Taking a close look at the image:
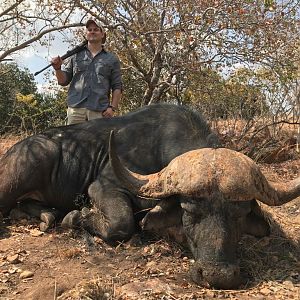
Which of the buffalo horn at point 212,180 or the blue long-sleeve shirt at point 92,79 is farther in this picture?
the blue long-sleeve shirt at point 92,79

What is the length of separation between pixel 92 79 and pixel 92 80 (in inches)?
0.6

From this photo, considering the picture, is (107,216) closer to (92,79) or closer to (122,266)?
(122,266)

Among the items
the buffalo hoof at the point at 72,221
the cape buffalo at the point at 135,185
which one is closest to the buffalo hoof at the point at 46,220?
the cape buffalo at the point at 135,185

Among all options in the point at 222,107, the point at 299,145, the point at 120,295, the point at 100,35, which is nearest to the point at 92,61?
the point at 100,35

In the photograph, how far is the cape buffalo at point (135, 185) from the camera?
3.72 m

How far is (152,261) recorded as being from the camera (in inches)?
168

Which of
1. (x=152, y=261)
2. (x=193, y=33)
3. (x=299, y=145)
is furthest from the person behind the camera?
(x=299, y=145)

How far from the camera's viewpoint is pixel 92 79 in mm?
6527

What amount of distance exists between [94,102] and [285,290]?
3.79 metres

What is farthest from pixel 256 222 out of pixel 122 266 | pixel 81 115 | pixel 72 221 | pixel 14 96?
pixel 14 96

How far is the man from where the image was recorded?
6457 millimetres

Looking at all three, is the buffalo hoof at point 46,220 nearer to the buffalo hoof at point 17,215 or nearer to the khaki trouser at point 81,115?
the buffalo hoof at point 17,215

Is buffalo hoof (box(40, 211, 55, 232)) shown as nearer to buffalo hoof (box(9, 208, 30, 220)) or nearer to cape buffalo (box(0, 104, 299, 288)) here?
cape buffalo (box(0, 104, 299, 288))

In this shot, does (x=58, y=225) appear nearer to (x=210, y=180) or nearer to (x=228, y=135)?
(x=210, y=180)
